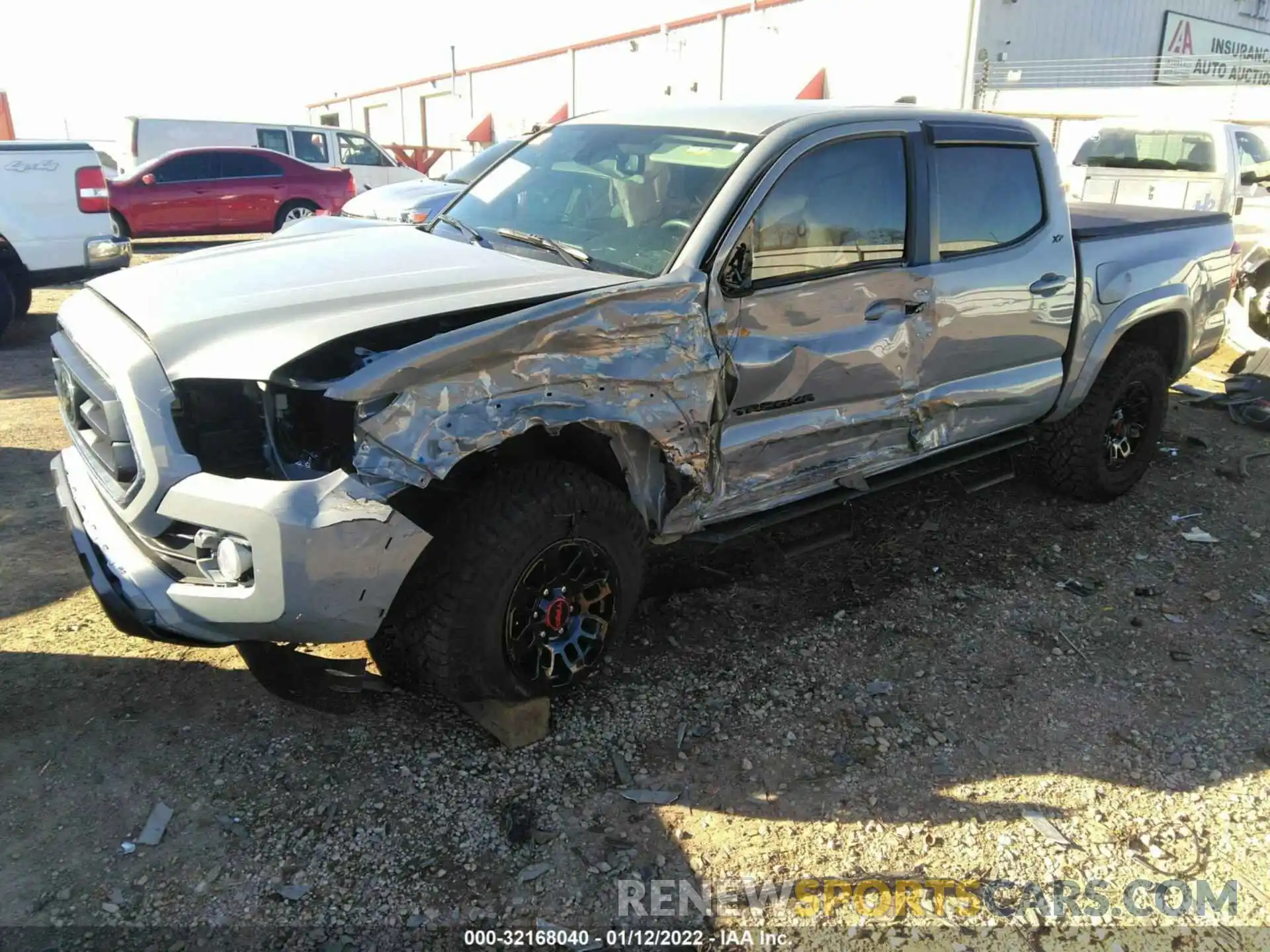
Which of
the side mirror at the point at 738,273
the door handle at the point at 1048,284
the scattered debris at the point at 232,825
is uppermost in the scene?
the side mirror at the point at 738,273

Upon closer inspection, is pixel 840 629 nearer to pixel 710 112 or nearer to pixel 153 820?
pixel 710 112

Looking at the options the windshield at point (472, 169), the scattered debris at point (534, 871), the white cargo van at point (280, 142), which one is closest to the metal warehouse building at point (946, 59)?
the windshield at point (472, 169)

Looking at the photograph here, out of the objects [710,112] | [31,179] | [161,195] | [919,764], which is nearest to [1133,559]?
[919,764]

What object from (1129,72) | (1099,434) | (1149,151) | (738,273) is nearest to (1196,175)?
(1149,151)

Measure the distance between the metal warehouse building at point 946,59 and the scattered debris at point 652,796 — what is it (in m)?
13.9

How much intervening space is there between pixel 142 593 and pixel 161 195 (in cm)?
1410

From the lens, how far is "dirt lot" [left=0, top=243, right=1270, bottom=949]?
242cm

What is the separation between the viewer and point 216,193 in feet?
48.3

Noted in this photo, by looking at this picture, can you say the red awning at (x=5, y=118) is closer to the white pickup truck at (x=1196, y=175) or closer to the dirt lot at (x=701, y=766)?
the dirt lot at (x=701, y=766)

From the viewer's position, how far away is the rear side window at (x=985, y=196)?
3.92m

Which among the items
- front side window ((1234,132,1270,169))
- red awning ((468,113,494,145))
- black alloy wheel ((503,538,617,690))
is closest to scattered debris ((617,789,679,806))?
black alloy wheel ((503,538,617,690))

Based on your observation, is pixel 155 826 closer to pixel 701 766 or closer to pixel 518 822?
pixel 518 822

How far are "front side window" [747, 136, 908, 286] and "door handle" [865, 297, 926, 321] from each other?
0.16m

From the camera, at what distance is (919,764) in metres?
2.99
